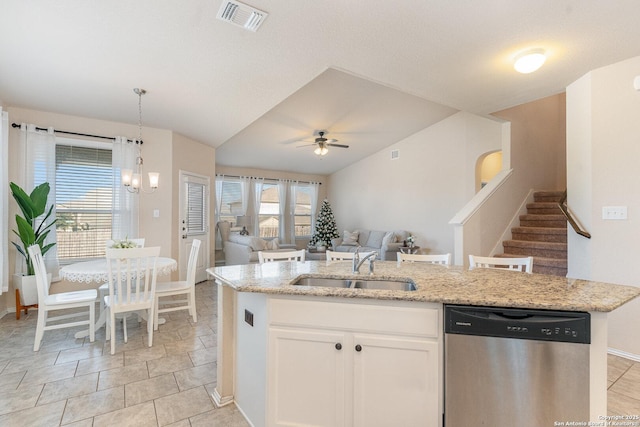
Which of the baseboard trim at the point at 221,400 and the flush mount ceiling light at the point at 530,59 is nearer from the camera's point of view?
the baseboard trim at the point at 221,400

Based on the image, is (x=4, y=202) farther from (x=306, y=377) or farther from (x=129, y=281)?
(x=306, y=377)

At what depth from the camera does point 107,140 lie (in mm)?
4340

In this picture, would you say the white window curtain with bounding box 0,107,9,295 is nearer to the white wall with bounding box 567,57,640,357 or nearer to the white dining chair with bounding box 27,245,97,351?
the white dining chair with bounding box 27,245,97,351

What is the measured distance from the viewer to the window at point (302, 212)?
28.9ft

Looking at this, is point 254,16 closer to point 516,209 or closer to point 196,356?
point 196,356

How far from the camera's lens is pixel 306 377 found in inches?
62.6

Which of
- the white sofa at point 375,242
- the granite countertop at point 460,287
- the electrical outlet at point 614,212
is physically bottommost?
the white sofa at point 375,242

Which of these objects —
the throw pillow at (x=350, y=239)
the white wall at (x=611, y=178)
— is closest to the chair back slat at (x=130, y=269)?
the white wall at (x=611, y=178)

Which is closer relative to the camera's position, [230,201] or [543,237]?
[543,237]

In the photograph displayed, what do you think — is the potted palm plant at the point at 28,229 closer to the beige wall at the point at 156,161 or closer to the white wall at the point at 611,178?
the beige wall at the point at 156,161

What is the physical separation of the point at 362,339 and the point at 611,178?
2.92 m

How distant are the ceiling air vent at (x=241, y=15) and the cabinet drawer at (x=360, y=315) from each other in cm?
198

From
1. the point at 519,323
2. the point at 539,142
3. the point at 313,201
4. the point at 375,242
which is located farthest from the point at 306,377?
the point at 313,201

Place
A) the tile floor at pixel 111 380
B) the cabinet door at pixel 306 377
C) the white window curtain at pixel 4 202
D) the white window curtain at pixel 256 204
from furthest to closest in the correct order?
the white window curtain at pixel 256 204
the white window curtain at pixel 4 202
the tile floor at pixel 111 380
the cabinet door at pixel 306 377
